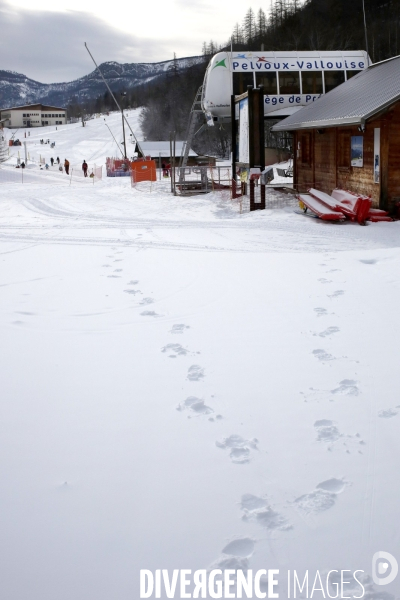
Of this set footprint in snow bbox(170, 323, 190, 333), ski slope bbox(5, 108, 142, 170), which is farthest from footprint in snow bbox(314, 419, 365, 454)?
ski slope bbox(5, 108, 142, 170)

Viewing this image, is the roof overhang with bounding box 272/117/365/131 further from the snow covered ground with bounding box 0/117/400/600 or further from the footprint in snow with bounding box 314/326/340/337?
the footprint in snow with bounding box 314/326/340/337

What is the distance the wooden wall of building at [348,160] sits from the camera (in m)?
14.7

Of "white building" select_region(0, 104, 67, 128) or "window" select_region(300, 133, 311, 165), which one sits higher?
"white building" select_region(0, 104, 67, 128)

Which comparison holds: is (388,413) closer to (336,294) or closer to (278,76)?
(336,294)

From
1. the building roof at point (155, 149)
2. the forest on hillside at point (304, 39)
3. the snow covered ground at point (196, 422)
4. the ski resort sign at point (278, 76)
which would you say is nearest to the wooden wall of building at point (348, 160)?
the ski resort sign at point (278, 76)

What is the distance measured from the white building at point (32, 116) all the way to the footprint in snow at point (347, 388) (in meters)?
182

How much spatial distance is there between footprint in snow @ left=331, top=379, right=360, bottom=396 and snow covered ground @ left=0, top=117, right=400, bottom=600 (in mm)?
21

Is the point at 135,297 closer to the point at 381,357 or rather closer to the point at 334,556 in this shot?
the point at 381,357

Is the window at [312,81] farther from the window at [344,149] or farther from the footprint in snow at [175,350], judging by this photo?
the footprint in snow at [175,350]

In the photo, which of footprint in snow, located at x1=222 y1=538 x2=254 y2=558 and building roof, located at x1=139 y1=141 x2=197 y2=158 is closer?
footprint in snow, located at x1=222 y1=538 x2=254 y2=558

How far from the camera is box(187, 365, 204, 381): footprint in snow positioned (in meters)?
5.26

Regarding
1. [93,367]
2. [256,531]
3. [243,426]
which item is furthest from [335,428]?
[93,367]

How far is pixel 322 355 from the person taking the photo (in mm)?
5680

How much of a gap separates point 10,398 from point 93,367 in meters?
0.86
